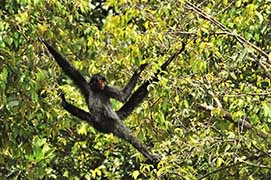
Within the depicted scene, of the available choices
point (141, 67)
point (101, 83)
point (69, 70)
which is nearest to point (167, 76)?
point (141, 67)

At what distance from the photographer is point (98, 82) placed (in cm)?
574

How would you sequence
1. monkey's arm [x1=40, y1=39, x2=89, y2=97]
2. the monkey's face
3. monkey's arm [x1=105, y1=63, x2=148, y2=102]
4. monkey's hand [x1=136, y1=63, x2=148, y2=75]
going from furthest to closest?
1. the monkey's face
2. monkey's arm [x1=40, y1=39, x2=89, y2=97]
3. monkey's arm [x1=105, y1=63, x2=148, y2=102]
4. monkey's hand [x1=136, y1=63, x2=148, y2=75]

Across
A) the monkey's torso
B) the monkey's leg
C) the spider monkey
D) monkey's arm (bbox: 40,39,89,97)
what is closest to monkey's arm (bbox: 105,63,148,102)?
the spider monkey

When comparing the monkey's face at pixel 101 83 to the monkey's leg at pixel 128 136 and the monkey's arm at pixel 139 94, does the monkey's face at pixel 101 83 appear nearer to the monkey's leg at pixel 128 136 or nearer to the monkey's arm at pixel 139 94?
the monkey's arm at pixel 139 94

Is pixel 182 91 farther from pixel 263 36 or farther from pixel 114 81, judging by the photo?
pixel 114 81

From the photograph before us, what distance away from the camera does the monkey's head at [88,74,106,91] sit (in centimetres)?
574

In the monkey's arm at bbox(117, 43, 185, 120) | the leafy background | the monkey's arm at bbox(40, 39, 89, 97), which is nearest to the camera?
the leafy background

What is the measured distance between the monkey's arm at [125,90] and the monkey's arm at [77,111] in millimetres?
320

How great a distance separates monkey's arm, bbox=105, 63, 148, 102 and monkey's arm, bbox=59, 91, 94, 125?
0.32 meters

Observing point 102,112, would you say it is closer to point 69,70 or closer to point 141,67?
point 69,70

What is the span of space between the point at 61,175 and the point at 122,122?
1.72 meters

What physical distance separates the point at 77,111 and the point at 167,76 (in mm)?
1081

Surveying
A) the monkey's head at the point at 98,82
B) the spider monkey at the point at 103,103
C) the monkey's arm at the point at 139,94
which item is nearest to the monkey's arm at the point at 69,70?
the spider monkey at the point at 103,103

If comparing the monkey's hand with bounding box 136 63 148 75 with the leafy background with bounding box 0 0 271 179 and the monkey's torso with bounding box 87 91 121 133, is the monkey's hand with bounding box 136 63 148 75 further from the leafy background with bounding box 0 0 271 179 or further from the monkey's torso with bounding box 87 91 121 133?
the monkey's torso with bounding box 87 91 121 133
